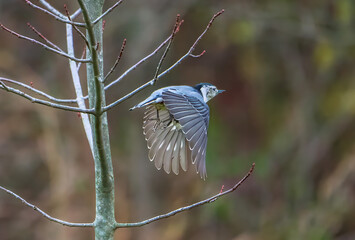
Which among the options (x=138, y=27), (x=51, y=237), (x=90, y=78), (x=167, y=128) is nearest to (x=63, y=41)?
(x=138, y=27)

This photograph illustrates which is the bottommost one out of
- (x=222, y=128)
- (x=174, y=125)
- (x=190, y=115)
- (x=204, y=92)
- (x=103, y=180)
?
(x=103, y=180)

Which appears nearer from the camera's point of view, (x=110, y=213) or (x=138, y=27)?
(x=110, y=213)

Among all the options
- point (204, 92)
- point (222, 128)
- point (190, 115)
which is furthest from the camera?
point (222, 128)

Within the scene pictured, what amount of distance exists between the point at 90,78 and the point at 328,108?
6255 mm

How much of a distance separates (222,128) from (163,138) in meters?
5.96

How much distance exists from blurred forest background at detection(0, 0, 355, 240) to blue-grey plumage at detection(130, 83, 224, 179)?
3.85 m

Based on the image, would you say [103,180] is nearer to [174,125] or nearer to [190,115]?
[190,115]

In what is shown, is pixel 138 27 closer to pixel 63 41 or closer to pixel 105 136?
pixel 63 41

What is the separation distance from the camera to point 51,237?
877 cm

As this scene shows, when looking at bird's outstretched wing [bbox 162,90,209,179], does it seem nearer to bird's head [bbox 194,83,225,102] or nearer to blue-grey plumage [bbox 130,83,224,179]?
blue-grey plumage [bbox 130,83,224,179]

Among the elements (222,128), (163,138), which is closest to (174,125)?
(163,138)

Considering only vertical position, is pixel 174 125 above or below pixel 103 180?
above

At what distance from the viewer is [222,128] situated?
980 centimetres

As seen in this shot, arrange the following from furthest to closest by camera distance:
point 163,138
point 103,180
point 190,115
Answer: point 163,138
point 190,115
point 103,180
